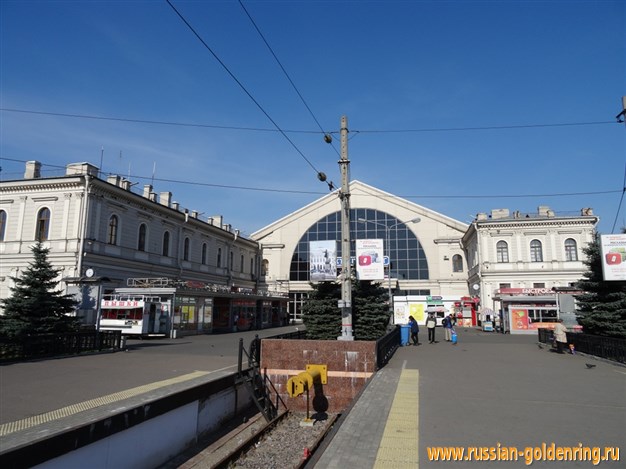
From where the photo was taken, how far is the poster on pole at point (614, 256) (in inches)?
692

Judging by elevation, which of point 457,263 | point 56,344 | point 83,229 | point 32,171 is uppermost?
point 32,171

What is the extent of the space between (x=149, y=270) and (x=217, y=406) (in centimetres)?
2756

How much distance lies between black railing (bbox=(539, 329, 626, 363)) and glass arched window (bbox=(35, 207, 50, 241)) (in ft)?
108

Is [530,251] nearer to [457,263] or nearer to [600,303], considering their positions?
[457,263]

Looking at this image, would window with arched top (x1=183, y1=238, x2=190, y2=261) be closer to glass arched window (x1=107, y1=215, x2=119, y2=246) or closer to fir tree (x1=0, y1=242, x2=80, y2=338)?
glass arched window (x1=107, y1=215, x2=119, y2=246)

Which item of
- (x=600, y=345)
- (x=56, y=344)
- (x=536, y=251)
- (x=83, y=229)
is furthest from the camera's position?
(x=536, y=251)

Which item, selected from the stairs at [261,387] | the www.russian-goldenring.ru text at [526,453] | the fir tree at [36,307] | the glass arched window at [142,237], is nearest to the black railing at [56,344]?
the fir tree at [36,307]

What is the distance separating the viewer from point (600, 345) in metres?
16.2

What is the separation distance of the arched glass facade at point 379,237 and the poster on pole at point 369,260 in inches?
1499

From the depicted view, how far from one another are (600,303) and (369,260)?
436 inches

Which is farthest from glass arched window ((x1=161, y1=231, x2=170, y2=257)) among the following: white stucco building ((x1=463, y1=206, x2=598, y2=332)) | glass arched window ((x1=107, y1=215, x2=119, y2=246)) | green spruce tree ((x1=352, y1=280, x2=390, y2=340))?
white stucco building ((x1=463, y1=206, x2=598, y2=332))

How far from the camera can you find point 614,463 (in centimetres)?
548

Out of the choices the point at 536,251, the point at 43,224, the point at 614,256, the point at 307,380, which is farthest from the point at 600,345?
the point at 43,224

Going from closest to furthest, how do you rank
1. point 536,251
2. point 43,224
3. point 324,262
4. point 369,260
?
point 369,260 → point 324,262 → point 43,224 → point 536,251
